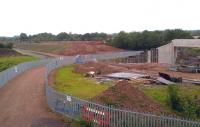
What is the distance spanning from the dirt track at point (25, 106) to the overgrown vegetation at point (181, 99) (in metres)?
8.26

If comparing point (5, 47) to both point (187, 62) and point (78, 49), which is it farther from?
point (187, 62)

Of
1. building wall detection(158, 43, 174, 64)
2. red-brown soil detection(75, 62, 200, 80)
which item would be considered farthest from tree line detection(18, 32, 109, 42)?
red-brown soil detection(75, 62, 200, 80)

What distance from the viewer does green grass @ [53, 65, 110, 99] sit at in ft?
101

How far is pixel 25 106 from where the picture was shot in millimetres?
26703

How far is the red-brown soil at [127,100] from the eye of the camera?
23.8 m

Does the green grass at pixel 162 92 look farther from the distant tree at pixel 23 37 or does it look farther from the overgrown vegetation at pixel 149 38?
the distant tree at pixel 23 37

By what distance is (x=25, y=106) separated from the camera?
26703 millimetres

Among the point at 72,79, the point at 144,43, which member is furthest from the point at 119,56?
the point at 72,79

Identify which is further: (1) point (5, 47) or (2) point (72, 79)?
(1) point (5, 47)

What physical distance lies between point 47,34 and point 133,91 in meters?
139

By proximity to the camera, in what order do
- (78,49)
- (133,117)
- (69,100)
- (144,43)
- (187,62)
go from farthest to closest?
(78,49), (144,43), (187,62), (69,100), (133,117)

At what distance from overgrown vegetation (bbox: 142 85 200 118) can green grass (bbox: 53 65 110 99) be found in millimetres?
4601

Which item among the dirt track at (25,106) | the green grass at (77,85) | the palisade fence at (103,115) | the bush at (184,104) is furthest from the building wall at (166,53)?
the palisade fence at (103,115)

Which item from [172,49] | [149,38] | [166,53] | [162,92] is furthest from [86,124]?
[149,38]
